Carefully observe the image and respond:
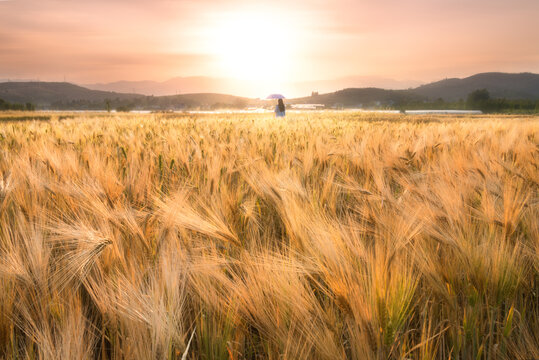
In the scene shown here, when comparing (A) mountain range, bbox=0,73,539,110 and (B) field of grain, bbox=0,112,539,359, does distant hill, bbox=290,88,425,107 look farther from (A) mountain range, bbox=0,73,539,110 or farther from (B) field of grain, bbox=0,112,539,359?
(B) field of grain, bbox=0,112,539,359

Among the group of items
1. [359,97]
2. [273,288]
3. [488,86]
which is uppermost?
[488,86]

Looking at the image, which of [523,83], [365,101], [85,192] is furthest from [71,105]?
[523,83]

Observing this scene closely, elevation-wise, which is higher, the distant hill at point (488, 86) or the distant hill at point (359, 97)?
the distant hill at point (488, 86)

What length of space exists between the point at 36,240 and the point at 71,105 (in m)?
134

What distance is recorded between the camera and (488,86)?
508 ft

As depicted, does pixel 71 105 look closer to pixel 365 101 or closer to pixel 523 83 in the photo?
pixel 365 101

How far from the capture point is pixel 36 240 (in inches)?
39.7

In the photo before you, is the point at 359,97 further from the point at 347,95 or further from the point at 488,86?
the point at 488,86

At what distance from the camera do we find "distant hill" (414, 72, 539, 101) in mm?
147000

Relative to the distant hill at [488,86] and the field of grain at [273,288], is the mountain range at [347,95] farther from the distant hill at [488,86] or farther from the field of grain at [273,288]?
the field of grain at [273,288]

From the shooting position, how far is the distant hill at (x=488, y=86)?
147000mm

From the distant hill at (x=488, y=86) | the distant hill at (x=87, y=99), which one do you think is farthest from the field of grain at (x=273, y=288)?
the distant hill at (x=488, y=86)

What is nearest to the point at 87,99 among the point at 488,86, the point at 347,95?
the point at 347,95

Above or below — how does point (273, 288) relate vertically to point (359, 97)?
below
